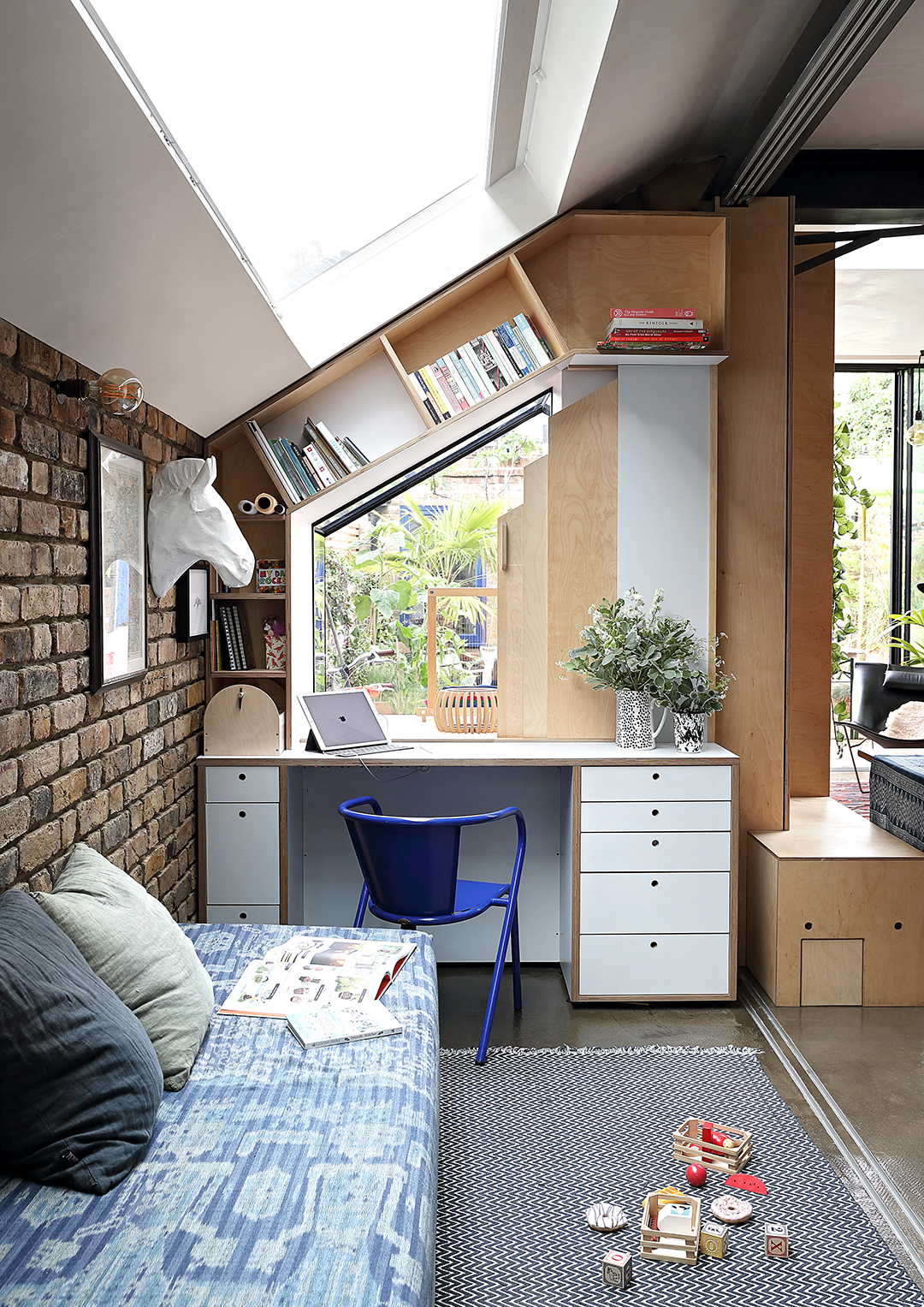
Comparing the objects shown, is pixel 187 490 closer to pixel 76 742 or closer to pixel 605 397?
pixel 76 742

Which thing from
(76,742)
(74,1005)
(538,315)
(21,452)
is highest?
(538,315)

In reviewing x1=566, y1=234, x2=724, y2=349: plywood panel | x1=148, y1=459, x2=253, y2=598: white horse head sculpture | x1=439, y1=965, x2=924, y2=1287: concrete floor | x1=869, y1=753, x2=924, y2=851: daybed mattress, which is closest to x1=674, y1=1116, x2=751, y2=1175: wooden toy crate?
x1=439, y1=965, x2=924, y2=1287: concrete floor

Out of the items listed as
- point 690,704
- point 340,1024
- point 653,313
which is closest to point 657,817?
point 690,704

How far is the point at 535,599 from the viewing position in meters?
3.76

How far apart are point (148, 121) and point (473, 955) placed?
3.06 meters

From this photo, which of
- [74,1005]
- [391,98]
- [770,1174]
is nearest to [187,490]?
[391,98]

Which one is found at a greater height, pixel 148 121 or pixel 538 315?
pixel 538 315

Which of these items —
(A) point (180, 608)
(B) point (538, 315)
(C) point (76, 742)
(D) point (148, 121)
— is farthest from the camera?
(B) point (538, 315)

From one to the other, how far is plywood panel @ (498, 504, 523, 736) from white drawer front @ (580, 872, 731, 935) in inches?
28.4

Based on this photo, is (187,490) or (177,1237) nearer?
(177,1237)

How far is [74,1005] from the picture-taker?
1.64 meters

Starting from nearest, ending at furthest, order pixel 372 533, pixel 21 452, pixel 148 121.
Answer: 1. pixel 148 121
2. pixel 21 452
3. pixel 372 533

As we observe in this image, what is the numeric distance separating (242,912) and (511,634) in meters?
1.43

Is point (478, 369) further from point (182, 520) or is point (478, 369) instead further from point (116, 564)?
point (116, 564)
